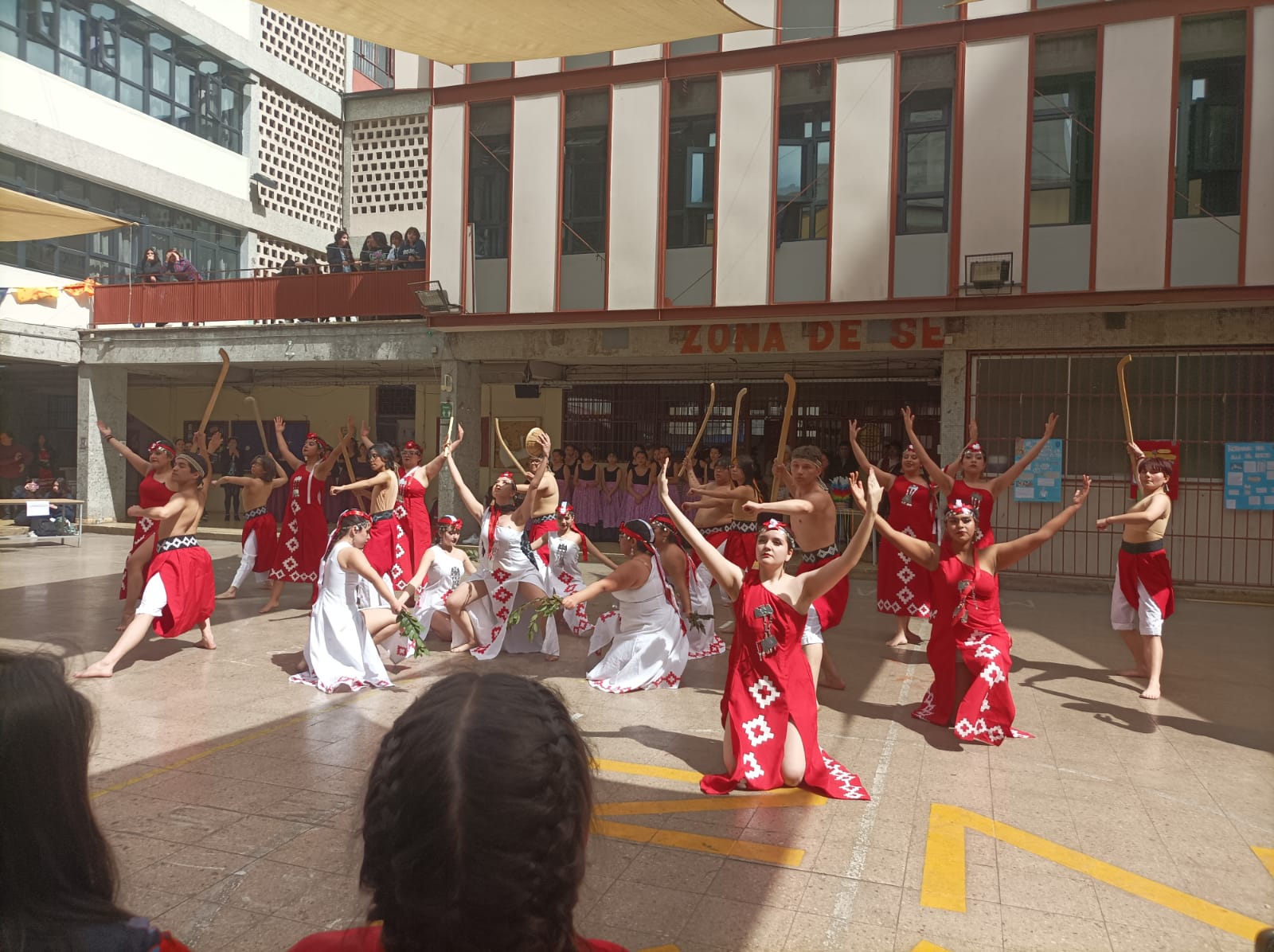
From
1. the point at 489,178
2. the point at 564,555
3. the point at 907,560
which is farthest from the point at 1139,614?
the point at 489,178

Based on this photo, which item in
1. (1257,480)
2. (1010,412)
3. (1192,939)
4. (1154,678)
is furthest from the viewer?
(1010,412)

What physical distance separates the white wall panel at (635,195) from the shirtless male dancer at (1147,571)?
8.10m

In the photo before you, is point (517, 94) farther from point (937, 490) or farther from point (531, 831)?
point (531, 831)

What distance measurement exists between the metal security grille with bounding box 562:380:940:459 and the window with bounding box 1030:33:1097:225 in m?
4.26

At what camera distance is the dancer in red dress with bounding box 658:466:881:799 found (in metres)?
4.48

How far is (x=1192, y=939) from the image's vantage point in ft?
10.3

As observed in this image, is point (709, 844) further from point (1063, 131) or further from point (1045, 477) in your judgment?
point (1063, 131)

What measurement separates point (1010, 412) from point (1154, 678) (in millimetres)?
6264

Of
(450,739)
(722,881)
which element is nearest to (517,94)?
(722,881)

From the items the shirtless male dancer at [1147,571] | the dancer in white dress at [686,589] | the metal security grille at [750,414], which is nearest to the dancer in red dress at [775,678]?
the dancer in white dress at [686,589]

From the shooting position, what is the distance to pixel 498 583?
752cm

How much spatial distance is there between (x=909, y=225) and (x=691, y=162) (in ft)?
10.8

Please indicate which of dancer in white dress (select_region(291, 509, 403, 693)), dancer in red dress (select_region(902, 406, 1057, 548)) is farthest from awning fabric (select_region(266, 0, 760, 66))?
dancer in red dress (select_region(902, 406, 1057, 548))

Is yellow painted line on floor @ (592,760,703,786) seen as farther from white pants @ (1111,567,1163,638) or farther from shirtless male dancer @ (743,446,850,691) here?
white pants @ (1111,567,1163,638)
